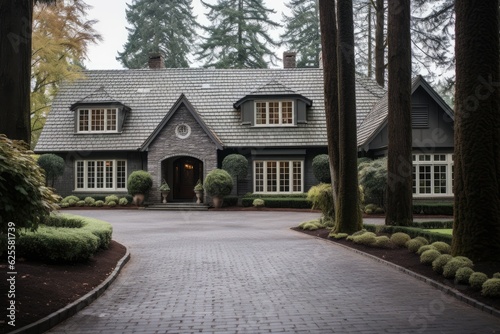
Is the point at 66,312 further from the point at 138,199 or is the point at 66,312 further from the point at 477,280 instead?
the point at 138,199

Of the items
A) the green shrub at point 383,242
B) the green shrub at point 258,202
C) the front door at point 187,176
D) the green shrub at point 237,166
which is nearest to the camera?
the green shrub at point 383,242

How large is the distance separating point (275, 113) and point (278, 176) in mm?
4091

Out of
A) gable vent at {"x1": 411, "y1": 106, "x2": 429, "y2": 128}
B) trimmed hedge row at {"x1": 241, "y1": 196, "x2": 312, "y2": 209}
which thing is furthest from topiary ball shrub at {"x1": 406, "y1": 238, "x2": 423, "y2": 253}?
gable vent at {"x1": 411, "y1": 106, "x2": 429, "y2": 128}

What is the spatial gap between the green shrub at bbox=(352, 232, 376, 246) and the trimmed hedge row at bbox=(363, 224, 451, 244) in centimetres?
90

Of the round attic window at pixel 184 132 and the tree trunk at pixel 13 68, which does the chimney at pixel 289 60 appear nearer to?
the round attic window at pixel 184 132

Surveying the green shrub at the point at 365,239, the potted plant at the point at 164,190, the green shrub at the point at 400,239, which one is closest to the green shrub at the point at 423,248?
the green shrub at the point at 400,239

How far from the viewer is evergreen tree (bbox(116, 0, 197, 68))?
46.3 m

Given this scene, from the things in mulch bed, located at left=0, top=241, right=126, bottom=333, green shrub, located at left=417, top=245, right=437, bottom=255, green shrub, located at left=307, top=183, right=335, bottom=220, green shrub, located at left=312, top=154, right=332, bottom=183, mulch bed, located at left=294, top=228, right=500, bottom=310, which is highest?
green shrub, located at left=312, top=154, right=332, bottom=183

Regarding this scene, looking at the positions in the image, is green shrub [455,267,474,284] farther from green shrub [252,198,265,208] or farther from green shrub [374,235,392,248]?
green shrub [252,198,265,208]

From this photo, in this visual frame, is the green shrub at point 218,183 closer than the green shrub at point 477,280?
No

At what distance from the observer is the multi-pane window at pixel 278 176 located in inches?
1140

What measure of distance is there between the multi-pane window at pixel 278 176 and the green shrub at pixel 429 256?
1924cm

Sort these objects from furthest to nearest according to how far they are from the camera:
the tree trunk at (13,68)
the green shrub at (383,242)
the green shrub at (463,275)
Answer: the green shrub at (383,242), the tree trunk at (13,68), the green shrub at (463,275)

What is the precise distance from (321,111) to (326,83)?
1514 centimetres
